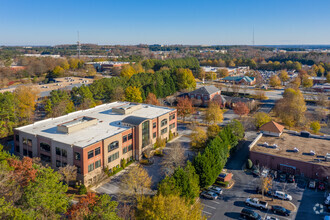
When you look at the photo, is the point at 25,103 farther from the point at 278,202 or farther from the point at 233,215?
the point at 278,202

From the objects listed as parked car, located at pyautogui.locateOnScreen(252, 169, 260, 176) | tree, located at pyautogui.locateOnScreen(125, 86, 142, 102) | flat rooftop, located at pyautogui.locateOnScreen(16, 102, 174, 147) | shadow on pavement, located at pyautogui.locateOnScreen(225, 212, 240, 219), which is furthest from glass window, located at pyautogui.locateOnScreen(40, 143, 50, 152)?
tree, located at pyautogui.locateOnScreen(125, 86, 142, 102)

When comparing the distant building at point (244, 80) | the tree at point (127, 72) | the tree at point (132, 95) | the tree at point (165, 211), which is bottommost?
the tree at point (165, 211)

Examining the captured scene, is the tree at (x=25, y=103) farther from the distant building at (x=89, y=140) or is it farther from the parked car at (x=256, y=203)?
the parked car at (x=256, y=203)

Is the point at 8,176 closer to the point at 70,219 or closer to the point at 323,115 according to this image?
the point at 70,219

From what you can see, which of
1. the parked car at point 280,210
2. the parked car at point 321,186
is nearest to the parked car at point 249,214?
the parked car at point 280,210

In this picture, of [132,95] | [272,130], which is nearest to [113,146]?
[272,130]

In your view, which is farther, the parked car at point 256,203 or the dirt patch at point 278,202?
the dirt patch at point 278,202
